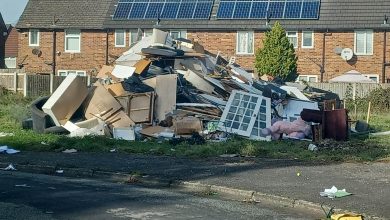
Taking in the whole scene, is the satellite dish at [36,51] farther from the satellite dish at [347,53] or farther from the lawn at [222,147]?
the lawn at [222,147]

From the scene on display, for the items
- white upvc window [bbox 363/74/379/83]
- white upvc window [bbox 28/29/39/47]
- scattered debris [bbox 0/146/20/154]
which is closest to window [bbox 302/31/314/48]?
white upvc window [bbox 363/74/379/83]

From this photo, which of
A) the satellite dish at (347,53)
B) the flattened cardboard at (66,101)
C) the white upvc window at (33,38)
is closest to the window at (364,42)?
the satellite dish at (347,53)

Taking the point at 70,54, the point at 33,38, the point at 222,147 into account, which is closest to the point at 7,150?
the point at 222,147

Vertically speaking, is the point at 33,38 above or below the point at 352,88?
above

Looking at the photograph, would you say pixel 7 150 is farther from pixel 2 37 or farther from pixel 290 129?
pixel 2 37

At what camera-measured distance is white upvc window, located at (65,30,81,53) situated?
51.4m

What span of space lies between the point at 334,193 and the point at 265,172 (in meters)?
2.98

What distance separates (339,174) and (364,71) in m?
32.0

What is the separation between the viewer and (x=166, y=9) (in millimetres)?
48844

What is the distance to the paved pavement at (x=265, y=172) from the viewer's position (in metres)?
12.5

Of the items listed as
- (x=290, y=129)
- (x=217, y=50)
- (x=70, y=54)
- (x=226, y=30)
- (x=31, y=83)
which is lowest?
(x=290, y=129)

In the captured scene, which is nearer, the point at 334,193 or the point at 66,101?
the point at 334,193

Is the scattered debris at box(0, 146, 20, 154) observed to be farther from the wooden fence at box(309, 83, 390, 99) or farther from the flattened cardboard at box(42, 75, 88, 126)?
the wooden fence at box(309, 83, 390, 99)

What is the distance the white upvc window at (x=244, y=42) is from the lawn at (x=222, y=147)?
26375mm
